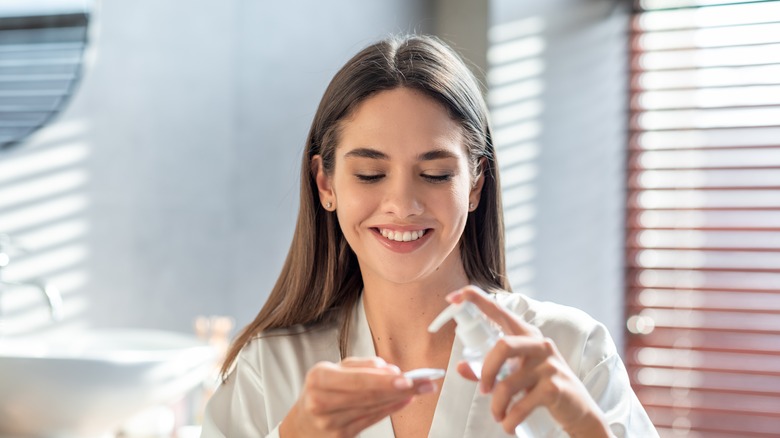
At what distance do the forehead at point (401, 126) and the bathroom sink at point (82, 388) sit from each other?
0.61m

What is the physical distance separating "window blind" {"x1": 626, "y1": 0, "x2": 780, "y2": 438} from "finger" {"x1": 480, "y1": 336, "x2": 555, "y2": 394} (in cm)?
230

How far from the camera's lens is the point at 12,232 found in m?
2.21

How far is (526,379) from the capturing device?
1008 millimetres

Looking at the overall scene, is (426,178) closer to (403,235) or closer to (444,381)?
(403,235)

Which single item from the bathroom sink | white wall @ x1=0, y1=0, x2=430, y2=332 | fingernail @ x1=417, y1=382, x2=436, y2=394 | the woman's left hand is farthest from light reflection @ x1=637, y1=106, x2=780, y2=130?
fingernail @ x1=417, y1=382, x2=436, y2=394

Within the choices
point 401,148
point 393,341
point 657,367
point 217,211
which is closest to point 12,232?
point 217,211

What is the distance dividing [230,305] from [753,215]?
1.70m

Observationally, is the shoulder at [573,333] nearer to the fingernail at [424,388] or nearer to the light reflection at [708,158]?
the fingernail at [424,388]

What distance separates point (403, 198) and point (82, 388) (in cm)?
72

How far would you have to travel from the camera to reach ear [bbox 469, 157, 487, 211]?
4.90 ft

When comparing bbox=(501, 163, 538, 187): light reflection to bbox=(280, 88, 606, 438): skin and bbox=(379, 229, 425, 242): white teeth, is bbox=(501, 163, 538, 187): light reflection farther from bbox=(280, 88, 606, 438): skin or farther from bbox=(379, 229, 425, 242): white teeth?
bbox=(379, 229, 425, 242): white teeth

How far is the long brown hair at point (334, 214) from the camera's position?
1.41 metres

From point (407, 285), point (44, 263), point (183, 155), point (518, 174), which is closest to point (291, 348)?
point (407, 285)

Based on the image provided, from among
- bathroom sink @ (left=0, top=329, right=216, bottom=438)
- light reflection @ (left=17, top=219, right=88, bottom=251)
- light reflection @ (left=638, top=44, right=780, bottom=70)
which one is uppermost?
light reflection @ (left=638, top=44, right=780, bottom=70)
